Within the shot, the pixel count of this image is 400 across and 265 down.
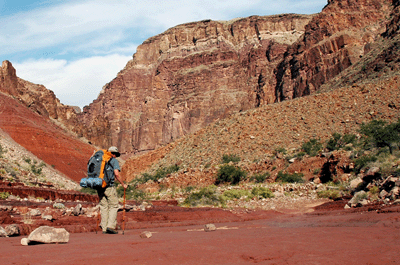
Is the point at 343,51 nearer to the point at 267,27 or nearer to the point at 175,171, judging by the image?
the point at 175,171

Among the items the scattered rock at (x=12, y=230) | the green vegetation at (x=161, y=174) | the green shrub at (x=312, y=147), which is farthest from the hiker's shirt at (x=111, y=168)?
the green vegetation at (x=161, y=174)

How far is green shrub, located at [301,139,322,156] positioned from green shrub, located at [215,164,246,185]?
15.2ft

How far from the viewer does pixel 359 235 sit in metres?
5.38

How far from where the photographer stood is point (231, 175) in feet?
88.0

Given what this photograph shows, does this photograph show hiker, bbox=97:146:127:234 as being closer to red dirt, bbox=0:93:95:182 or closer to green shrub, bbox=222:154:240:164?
green shrub, bbox=222:154:240:164

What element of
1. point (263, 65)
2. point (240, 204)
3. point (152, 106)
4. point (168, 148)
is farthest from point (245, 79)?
point (240, 204)

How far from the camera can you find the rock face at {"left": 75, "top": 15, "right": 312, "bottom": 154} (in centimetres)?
11819

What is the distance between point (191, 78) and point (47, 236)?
4897 inches

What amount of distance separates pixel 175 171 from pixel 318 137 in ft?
39.6

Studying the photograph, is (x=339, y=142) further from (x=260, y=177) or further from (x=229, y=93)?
(x=229, y=93)

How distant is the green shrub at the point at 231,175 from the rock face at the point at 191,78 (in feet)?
263

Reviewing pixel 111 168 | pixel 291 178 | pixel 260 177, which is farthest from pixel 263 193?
pixel 111 168

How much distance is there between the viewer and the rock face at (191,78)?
118188 mm

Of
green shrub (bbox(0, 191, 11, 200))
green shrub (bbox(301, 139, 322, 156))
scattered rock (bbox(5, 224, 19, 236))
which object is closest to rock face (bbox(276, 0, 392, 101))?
green shrub (bbox(301, 139, 322, 156))
